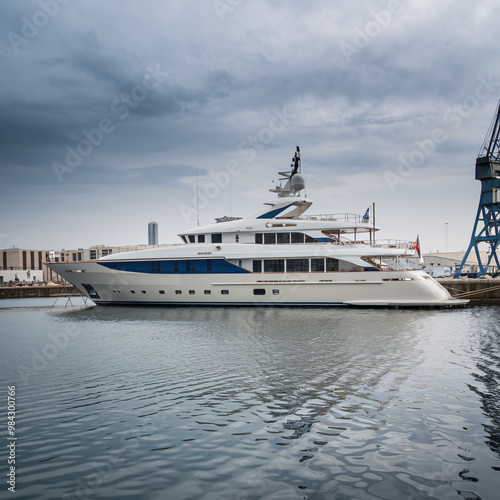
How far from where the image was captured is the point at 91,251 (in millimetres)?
137375

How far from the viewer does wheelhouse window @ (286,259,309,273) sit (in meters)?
29.8

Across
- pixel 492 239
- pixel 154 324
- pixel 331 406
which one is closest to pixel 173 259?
pixel 154 324

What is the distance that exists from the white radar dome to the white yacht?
81.3 inches

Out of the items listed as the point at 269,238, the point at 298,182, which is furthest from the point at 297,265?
the point at 298,182

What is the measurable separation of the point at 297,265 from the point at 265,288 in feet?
9.98

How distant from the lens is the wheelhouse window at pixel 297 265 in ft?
97.7

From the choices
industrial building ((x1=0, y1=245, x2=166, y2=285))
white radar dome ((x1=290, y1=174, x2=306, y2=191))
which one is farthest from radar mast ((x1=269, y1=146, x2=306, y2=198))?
industrial building ((x1=0, y1=245, x2=166, y2=285))

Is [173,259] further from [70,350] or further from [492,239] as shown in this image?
[492,239]

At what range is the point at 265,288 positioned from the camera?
30250 millimetres

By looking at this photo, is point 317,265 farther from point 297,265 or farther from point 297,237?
point 297,237

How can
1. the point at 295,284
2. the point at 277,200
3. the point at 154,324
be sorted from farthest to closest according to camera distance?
the point at 277,200, the point at 295,284, the point at 154,324

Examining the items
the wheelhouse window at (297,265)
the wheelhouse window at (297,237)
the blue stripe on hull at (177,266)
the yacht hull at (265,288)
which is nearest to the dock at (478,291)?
the yacht hull at (265,288)

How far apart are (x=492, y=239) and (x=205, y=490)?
54.5m

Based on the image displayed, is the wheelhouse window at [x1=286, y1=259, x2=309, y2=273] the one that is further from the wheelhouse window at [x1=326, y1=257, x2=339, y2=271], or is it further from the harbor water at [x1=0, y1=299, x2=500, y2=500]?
the harbor water at [x1=0, y1=299, x2=500, y2=500]
